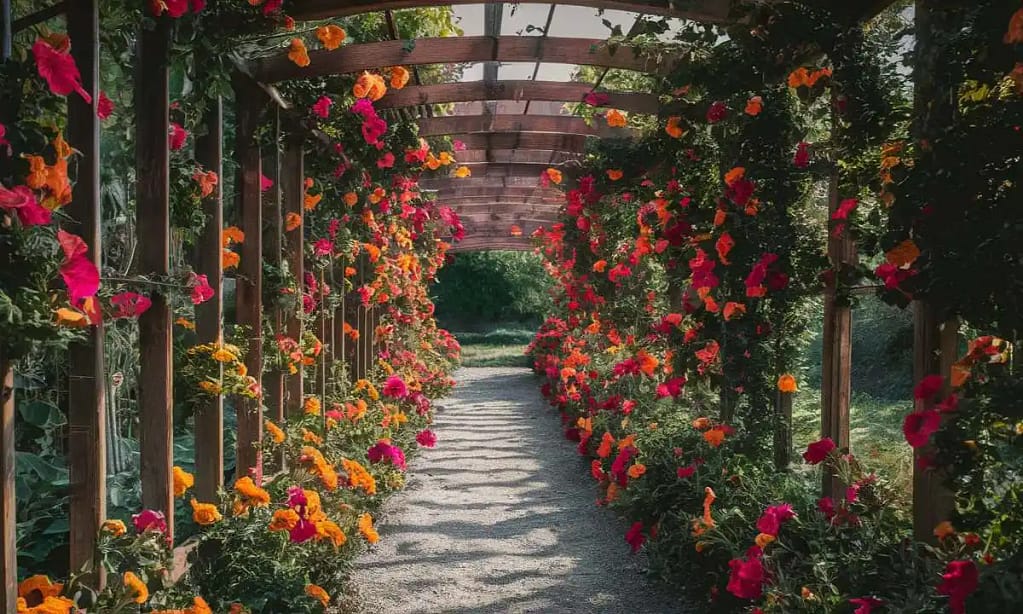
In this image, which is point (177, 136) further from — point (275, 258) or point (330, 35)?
point (275, 258)

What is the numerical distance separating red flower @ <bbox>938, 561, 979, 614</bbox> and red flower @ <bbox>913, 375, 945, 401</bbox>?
1.67ft

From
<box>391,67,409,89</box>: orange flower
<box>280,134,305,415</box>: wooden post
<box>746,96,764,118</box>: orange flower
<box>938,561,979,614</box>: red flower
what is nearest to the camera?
<box>938,561,979,614</box>: red flower

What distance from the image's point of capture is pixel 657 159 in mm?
5812

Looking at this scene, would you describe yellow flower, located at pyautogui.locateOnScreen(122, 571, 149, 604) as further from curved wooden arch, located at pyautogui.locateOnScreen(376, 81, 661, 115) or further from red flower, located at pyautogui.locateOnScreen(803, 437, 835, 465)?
curved wooden arch, located at pyautogui.locateOnScreen(376, 81, 661, 115)

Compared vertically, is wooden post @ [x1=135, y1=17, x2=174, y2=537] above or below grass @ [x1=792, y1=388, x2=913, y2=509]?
above

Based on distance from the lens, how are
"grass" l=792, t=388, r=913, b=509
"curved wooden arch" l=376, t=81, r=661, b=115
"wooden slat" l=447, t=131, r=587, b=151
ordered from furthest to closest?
1. "wooden slat" l=447, t=131, r=587, b=151
2. "curved wooden arch" l=376, t=81, r=661, b=115
3. "grass" l=792, t=388, r=913, b=509

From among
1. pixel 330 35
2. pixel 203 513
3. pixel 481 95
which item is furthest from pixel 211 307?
pixel 481 95

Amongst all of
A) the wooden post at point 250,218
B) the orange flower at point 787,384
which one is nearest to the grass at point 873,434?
the orange flower at point 787,384

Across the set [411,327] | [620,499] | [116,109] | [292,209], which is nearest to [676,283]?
[620,499]

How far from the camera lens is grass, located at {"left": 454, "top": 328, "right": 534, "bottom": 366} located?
20.4m

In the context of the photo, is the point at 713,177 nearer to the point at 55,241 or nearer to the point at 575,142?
the point at 575,142

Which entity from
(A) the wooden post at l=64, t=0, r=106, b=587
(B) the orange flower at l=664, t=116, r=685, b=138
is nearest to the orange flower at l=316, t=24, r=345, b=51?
(A) the wooden post at l=64, t=0, r=106, b=587

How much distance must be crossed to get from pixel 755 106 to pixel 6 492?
3029 mm

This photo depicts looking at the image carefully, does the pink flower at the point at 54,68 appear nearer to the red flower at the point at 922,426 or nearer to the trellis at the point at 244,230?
the trellis at the point at 244,230
